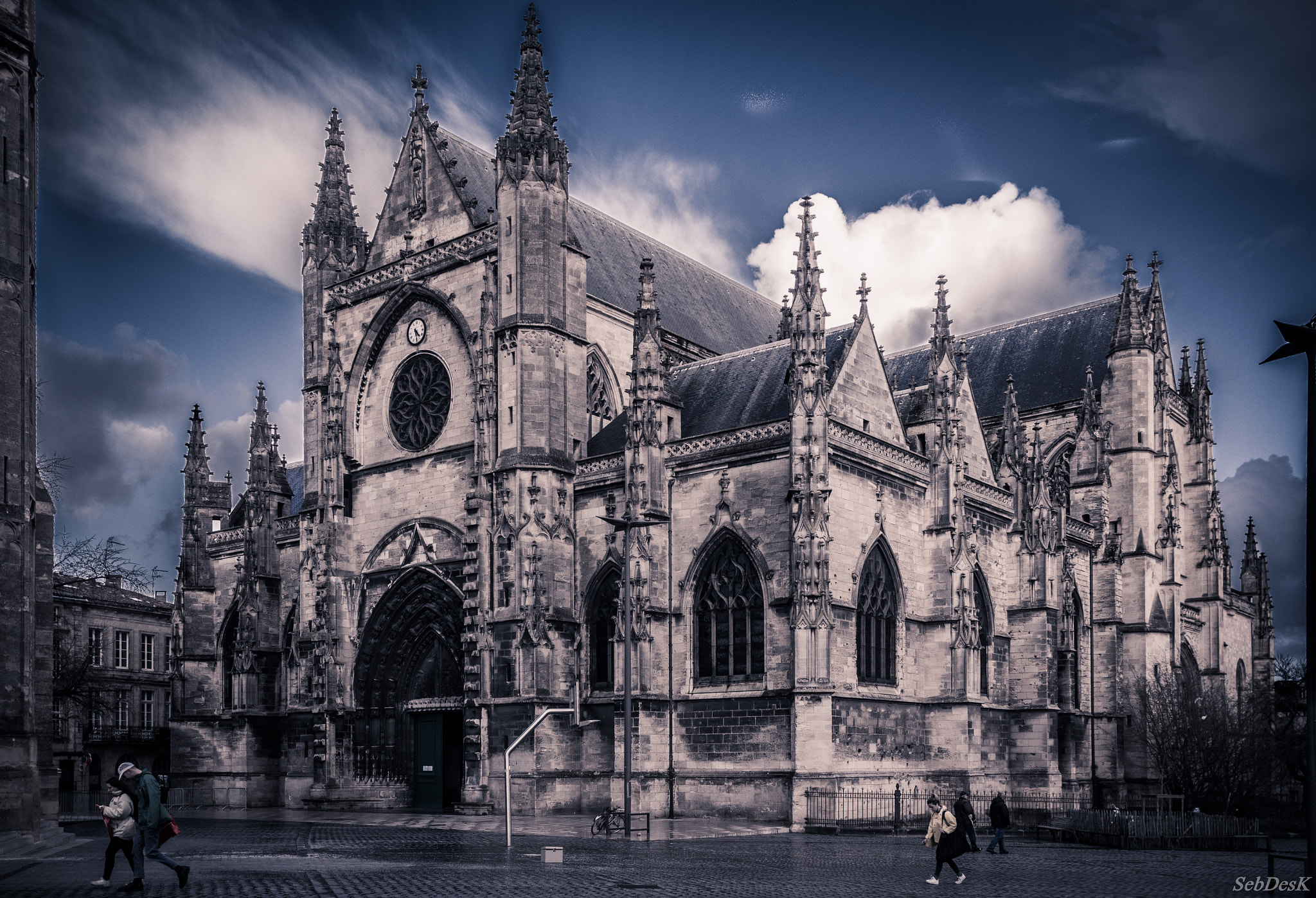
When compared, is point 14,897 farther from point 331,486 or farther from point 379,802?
point 331,486

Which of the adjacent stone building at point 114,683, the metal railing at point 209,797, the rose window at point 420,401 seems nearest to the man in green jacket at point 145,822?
the rose window at point 420,401

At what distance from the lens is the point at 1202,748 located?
35.2 m

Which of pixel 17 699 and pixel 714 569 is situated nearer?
pixel 17 699

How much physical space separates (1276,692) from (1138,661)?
32.6 ft

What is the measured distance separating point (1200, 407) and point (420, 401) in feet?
98.0

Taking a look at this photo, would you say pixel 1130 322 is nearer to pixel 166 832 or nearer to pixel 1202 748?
pixel 1202 748

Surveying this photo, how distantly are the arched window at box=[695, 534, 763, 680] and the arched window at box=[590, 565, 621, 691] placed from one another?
7.88 feet

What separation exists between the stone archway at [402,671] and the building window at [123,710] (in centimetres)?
→ 2616

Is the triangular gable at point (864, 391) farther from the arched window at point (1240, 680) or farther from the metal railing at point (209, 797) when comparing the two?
the arched window at point (1240, 680)

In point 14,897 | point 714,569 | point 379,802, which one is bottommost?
point 379,802

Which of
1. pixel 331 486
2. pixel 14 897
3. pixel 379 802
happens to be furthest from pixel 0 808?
pixel 331 486

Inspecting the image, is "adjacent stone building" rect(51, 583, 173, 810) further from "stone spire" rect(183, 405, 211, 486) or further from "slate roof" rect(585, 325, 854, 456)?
"slate roof" rect(585, 325, 854, 456)

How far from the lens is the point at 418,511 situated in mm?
34344

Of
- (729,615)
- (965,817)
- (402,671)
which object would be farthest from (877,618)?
(402,671)
